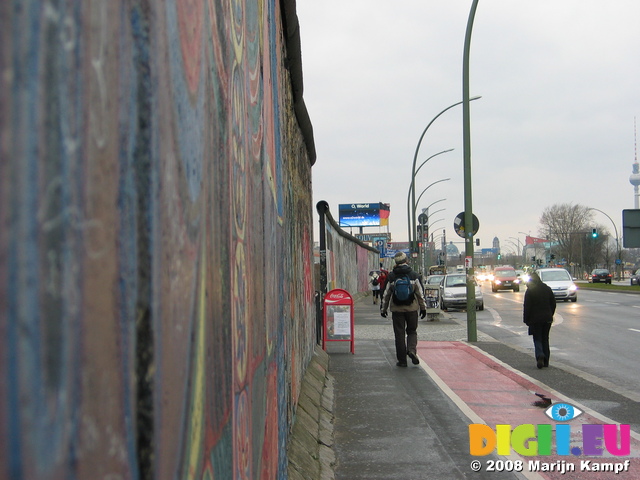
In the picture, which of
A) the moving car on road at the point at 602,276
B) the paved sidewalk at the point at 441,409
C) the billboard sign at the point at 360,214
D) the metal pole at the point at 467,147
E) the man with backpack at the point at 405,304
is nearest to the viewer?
the paved sidewalk at the point at 441,409

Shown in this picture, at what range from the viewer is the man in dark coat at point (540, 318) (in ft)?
35.9

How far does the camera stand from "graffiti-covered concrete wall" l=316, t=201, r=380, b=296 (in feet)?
48.1

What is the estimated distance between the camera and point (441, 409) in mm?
7625

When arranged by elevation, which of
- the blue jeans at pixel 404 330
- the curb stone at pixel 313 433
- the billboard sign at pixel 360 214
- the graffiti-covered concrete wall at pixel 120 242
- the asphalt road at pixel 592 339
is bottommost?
the asphalt road at pixel 592 339

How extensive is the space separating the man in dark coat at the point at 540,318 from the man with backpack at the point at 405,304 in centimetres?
163

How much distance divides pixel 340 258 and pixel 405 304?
14913 mm

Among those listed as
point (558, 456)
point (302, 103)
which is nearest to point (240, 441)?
point (558, 456)

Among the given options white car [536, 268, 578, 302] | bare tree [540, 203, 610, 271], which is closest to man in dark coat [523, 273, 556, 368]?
white car [536, 268, 578, 302]

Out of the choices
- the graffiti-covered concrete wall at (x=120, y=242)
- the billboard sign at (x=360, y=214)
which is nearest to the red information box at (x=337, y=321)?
the graffiti-covered concrete wall at (x=120, y=242)

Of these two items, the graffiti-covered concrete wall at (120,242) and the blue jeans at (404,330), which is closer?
the graffiti-covered concrete wall at (120,242)

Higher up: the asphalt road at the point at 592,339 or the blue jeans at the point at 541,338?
the blue jeans at the point at 541,338

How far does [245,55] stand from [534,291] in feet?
29.7

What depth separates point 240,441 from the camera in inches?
104

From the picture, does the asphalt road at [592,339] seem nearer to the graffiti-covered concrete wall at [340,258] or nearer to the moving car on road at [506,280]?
the graffiti-covered concrete wall at [340,258]
